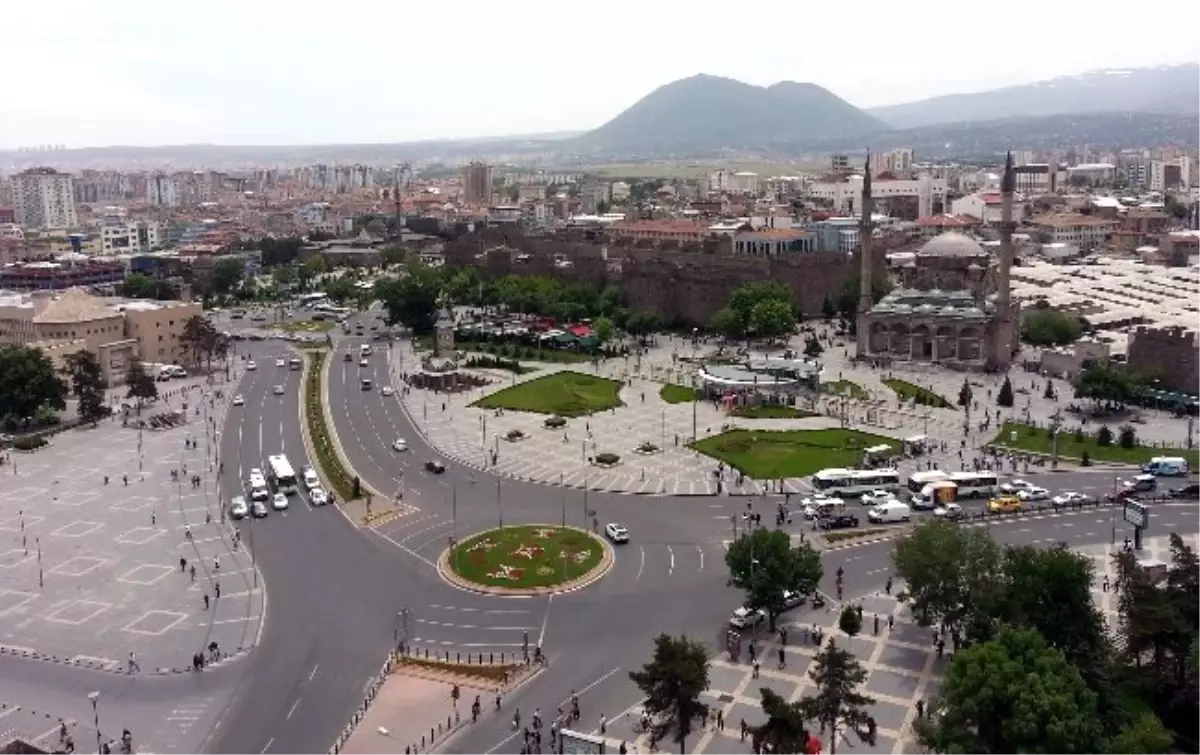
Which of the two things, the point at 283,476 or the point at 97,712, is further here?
the point at 283,476

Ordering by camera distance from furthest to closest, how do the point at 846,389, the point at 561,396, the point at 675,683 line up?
the point at 561,396
the point at 846,389
the point at 675,683

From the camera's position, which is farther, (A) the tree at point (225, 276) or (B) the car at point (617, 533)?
(A) the tree at point (225, 276)

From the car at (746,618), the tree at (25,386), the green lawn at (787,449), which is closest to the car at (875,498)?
the green lawn at (787,449)

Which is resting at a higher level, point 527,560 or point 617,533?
point 617,533

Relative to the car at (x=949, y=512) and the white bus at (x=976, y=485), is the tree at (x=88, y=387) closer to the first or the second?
the car at (x=949, y=512)

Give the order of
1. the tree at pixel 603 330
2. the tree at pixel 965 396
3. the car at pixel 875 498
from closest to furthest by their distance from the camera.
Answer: the car at pixel 875 498 → the tree at pixel 965 396 → the tree at pixel 603 330

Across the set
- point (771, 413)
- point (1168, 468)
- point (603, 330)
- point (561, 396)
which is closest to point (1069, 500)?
point (1168, 468)

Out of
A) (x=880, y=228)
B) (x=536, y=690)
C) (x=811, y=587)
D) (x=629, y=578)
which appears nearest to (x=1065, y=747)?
(x=811, y=587)

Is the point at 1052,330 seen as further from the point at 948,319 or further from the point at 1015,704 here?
the point at 1015,704
